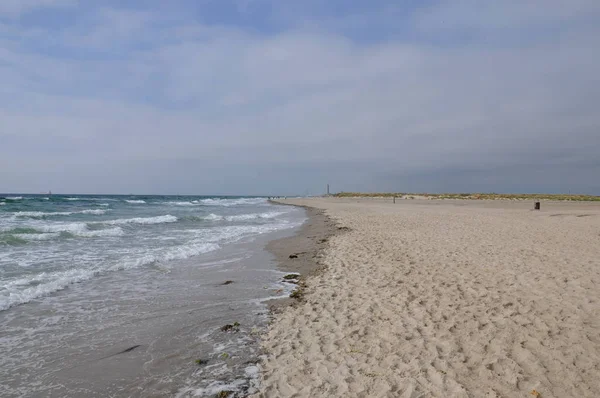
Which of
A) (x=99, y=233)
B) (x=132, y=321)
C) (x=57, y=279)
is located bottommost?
(x=132, y=321)

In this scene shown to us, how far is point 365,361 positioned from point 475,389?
127 cm

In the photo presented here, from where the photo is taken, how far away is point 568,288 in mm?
7031

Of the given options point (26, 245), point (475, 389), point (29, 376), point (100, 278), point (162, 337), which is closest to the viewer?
point (475, 389)

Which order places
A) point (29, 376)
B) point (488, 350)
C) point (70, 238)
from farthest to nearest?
1. point (70, 238)
2. point (488, 350)
3. point (29, 376)

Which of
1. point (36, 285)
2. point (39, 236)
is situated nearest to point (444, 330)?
point (36, 285)

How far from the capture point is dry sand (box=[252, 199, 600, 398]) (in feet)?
13.1

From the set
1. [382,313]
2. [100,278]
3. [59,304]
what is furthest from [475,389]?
[100,278]

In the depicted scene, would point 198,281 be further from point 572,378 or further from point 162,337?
point 572,378

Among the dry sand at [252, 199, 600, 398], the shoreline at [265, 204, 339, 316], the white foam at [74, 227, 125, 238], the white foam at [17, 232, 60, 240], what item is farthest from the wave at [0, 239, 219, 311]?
the white foam at [17, 232, 60, 240]

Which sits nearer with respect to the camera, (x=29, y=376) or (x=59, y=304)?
(x=29, y=376)

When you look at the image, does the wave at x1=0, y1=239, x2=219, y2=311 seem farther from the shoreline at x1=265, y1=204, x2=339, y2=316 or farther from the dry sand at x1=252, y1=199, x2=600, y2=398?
the dry sand at x1=252, y1=199, x2=600, y2=398

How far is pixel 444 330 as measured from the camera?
5.35m

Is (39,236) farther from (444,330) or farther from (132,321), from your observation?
(444,330)

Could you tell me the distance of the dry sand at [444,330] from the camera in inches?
157
